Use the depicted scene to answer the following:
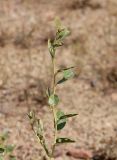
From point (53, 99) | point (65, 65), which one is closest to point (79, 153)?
point (65, 65)

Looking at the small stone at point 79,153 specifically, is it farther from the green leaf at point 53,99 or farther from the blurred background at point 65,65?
the green leaf at point 53,99

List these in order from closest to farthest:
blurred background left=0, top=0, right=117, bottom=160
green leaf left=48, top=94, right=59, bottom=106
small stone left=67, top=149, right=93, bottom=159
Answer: green leaf left=48, top=94, right=59, bottom=106 → small stone left=67, top=149, right=93, bottom=159 → blurred background left=0, top=0, right=117, bottom=160

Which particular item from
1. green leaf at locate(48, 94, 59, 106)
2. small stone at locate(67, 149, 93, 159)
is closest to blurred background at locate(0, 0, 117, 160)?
small stone at locate(67, 149, 93, 159)

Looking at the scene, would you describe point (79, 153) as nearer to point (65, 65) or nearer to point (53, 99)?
point (65, 65)

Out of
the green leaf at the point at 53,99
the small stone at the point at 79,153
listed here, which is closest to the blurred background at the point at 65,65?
the small stone at the point at 79,153

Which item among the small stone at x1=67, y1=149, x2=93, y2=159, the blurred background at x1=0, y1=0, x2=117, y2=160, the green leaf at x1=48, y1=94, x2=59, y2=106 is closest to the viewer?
the green leaf at x1=48, y1=94, x2=59, y2=106

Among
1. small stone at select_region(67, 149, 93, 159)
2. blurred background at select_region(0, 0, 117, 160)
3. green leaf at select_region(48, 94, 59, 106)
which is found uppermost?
blurred background at select_region(0, 0, 117, 160)

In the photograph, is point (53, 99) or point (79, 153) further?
point (79, 153)

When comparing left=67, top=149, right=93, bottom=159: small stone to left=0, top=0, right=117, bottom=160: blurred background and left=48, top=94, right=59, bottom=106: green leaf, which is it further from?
left=48, top=94, right=59, bottom=106: green leaf

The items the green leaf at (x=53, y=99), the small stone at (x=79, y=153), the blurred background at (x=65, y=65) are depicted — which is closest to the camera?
the green leaf at (x=53, y=99)
